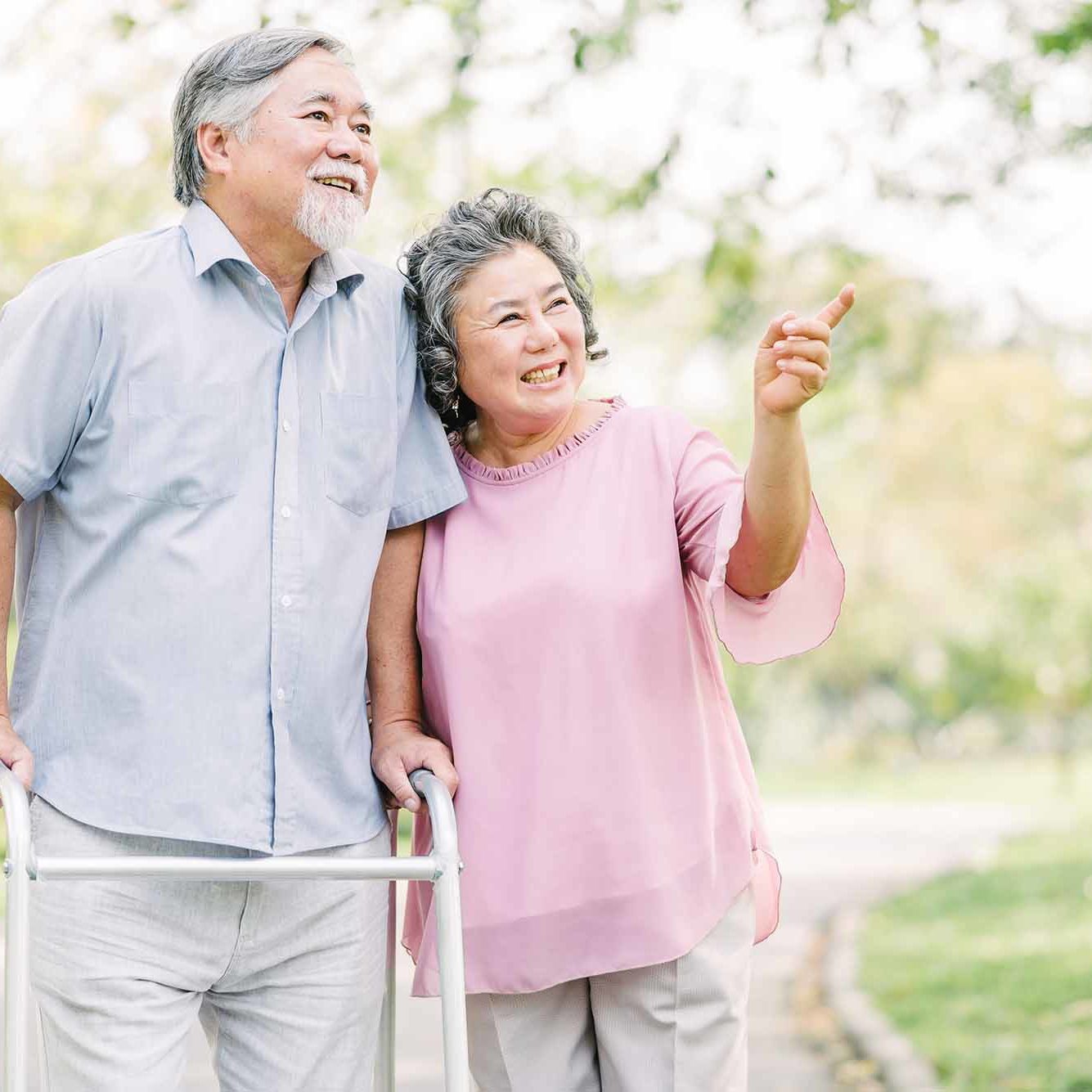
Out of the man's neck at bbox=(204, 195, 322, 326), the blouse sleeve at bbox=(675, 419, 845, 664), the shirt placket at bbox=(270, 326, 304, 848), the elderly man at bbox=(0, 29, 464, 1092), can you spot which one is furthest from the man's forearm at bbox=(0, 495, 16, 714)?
the blouse sleeve at bbox=(675, 419, 845, 664)

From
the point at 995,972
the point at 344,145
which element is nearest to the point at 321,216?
the point at 344,145

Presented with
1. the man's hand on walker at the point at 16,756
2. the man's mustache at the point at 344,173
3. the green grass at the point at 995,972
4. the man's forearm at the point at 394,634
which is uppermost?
the man's mustache at the point at 344,173

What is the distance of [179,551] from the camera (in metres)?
2.62

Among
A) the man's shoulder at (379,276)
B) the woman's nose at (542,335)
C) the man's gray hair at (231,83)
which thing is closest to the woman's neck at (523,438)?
the woman's nose at (542,335)

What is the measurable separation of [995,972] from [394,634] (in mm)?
4840

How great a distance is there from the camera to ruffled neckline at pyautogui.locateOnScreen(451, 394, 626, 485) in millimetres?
2871

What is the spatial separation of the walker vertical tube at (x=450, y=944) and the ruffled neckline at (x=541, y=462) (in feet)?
1.87

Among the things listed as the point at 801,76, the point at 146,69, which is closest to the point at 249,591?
the point at 801,76

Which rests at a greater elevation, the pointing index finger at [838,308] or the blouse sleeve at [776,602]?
the pointing index finger at [838,308]

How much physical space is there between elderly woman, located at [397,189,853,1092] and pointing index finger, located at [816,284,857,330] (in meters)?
0.31

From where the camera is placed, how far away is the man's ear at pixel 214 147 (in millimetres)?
2768

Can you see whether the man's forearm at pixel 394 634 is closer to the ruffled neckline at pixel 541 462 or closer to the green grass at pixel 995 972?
the ruffled neckline at pixel 541 462

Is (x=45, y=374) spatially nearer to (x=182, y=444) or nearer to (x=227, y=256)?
(x=182, y=444)

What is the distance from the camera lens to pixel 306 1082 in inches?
110
